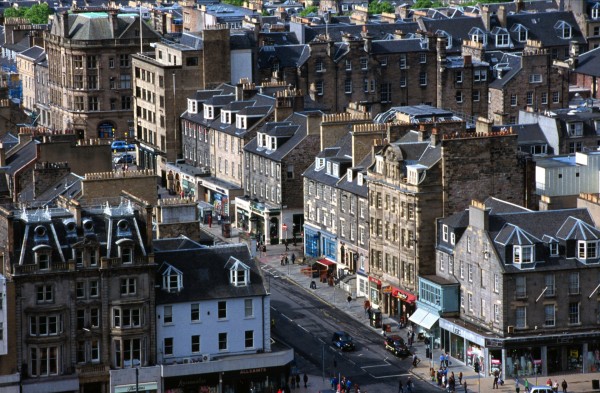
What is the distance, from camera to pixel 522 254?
163 metres

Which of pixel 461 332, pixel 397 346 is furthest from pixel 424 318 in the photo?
pixel 461 332

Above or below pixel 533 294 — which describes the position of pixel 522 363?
below

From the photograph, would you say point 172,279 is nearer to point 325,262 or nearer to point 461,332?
point 461,332

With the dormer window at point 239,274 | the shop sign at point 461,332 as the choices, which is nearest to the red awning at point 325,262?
the shop sign at point 461,332

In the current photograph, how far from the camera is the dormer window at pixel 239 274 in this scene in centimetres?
15938

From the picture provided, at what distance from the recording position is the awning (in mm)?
171875

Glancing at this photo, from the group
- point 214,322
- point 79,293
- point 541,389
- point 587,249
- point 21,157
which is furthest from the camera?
point 21,157

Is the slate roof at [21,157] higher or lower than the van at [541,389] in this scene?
higher

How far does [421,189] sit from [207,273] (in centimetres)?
2564

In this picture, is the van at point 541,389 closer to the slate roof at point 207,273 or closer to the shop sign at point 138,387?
the slate roof at point 207,273

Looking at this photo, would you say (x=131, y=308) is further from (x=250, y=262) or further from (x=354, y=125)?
(x=354, y=125)

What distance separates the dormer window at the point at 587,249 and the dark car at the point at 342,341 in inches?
824

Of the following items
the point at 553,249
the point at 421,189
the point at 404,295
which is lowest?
the point at 404,295

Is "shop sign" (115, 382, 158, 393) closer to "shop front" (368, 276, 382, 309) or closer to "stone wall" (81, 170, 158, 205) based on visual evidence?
"stone wall" (81, 170, 158, 205)
